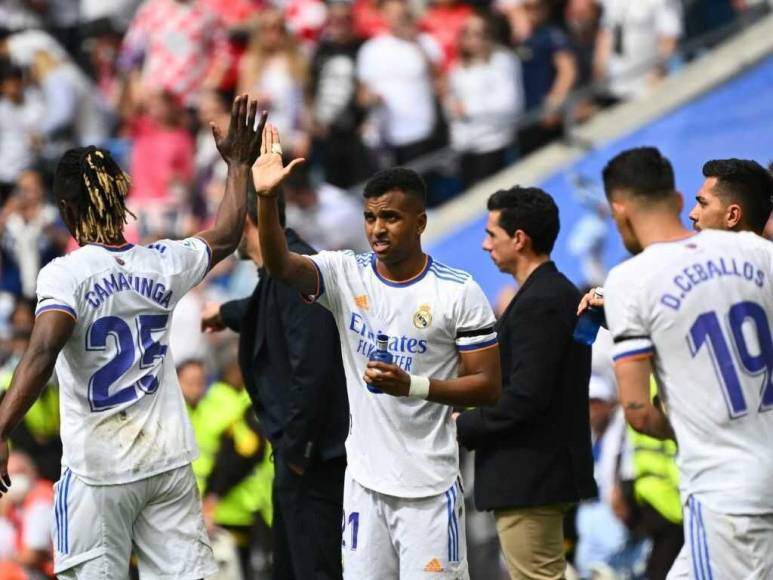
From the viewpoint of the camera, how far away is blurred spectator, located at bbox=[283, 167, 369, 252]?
14461mm

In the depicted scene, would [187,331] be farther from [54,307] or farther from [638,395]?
[638,395]

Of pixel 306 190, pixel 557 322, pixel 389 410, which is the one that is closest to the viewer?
pixel 389 410

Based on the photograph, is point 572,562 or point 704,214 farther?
point 572,562

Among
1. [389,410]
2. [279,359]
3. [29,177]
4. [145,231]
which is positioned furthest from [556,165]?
[389,410]

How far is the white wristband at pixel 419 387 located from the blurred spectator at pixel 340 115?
9079 mm

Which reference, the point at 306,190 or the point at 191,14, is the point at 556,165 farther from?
the point at 191,14

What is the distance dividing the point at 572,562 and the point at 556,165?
584cm

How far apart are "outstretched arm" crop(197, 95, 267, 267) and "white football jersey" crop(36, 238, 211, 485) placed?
0.40m

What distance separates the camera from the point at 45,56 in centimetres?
1855

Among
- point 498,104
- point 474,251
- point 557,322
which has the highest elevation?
point 498,104

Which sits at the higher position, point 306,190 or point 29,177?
point 29,177

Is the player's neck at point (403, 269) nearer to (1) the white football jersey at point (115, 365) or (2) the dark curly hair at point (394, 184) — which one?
(2) the dark curly hair at point (394, 184)

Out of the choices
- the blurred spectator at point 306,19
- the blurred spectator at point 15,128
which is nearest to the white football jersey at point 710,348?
the blurred spectator at point 306,19

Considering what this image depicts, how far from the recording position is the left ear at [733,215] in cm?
720
